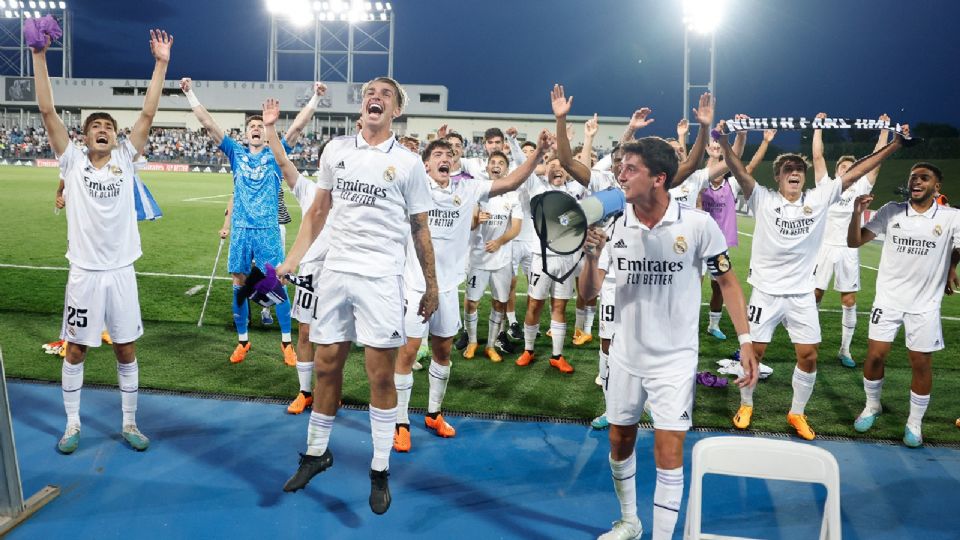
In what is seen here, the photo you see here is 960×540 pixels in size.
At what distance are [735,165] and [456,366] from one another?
12.4 feet

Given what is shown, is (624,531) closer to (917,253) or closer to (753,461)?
(753,461)

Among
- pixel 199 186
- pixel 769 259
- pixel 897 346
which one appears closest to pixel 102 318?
pixel 769 259

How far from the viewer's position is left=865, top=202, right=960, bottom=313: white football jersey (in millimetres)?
6035

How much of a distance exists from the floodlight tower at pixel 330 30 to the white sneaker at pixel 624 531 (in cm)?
5301

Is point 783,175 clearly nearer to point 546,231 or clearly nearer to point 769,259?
point 769,259

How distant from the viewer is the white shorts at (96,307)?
520 cm

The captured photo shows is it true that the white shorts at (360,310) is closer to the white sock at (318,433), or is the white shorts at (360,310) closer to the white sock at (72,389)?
the white sock at (318,433)

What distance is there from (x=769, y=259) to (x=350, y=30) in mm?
58158

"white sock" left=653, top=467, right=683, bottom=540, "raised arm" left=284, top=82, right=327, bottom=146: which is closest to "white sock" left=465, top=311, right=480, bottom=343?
"raised arm" left=284, top=82, right=327, bottom=146

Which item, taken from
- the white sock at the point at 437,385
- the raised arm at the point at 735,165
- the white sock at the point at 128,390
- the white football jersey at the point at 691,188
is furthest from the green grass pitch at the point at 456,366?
the raised arm at the point at 735,165

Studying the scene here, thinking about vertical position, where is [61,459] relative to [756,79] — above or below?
below

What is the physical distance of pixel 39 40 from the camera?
4.75m

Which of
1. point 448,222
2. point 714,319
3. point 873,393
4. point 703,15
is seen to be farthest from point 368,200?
point 703,15

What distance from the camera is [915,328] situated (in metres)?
6.09
